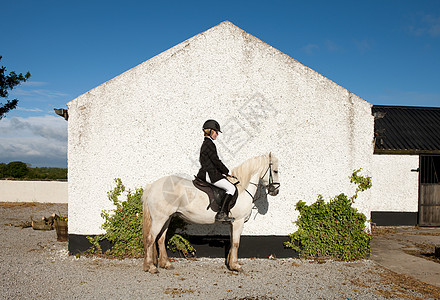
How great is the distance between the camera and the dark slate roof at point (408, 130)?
460 inches

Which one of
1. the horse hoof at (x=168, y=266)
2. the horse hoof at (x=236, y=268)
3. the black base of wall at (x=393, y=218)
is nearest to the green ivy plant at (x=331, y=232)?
the horse hoof at (x=236, y=268)

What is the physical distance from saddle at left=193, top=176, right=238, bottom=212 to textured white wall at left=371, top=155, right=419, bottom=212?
808cm

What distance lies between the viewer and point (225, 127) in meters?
6.60

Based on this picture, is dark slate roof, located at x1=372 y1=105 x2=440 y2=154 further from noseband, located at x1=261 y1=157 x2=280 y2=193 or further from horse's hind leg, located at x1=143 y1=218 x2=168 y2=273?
horse's hind leg, located at x1=143 y1=218 x2=168 y2=273

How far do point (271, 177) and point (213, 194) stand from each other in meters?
1.17

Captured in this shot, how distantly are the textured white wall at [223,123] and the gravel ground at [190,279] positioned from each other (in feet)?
2.88

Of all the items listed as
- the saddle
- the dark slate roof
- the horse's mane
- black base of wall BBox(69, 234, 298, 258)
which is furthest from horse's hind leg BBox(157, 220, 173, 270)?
the dark slate roof

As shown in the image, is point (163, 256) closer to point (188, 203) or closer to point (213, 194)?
point (188, 203)

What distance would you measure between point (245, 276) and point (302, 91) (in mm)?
3992

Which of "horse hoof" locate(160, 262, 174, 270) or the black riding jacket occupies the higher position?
the black riding jacket

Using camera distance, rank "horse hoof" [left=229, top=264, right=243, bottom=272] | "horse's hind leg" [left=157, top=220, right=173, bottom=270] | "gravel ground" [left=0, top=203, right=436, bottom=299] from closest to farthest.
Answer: "gravel ground" [left=0, top=203, right=436, bottom=299] → "horse hoof" [left=229, top=264, right=243, bottom=272] → "horse's hind leg" [left=157, top=220, right=173, bottom=270]

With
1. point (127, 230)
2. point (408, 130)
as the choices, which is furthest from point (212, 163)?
point (408, 130)

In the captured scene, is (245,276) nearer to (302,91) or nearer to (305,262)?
(305,262)

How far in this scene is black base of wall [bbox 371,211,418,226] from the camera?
11.4 m
